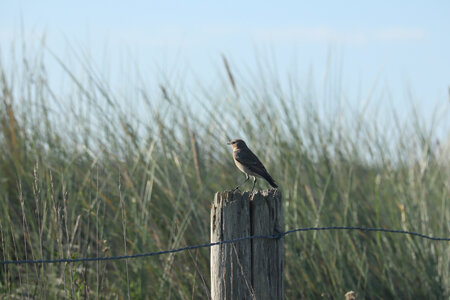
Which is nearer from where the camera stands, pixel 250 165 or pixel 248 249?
pixel 248 249

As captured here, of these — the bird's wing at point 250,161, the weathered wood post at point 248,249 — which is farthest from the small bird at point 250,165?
the weathered wood post at point 248,249

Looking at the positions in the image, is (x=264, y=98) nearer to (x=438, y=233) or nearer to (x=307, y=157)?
(x=307, y=157)

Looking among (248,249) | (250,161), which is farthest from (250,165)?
(248,249)

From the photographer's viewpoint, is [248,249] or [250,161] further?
[250,161]

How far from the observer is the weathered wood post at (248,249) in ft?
6.48

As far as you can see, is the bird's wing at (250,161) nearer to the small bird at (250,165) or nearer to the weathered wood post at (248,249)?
the small bird at (250,165)

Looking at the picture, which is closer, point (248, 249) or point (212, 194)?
point (248, 249)

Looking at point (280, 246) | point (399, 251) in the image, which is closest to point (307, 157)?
point (399, 251)

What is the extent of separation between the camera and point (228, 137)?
439cm

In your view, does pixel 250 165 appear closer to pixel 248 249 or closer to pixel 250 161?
pixel 250 161

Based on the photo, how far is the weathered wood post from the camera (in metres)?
1.98

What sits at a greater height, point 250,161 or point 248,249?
point 250,161

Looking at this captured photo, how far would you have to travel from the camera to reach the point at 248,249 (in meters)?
1.98

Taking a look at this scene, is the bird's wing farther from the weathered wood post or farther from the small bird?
the weathered wood post
